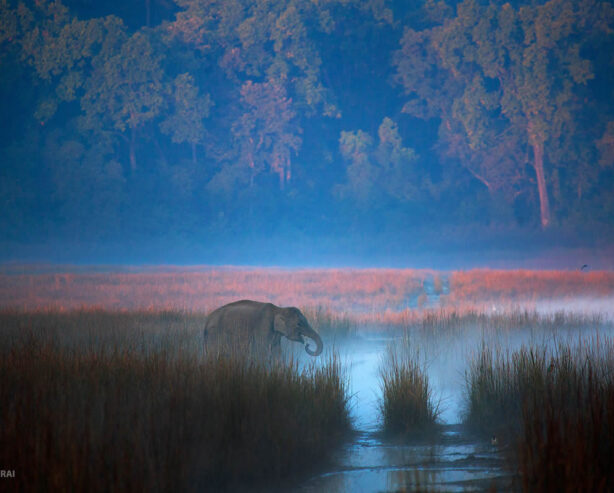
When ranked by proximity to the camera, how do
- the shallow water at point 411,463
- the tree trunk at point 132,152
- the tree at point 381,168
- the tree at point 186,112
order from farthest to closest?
the tree at point 381,168 → the tree trunk at point 132,152 → the tree at point 186,112 → the shallow water at point 411,463

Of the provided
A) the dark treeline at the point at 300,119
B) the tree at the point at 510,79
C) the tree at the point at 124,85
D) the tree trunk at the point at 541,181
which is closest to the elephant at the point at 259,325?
the dark treeline at the point at 300,119

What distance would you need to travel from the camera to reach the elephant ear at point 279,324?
890 cm

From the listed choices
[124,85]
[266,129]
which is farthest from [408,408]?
[124,85]

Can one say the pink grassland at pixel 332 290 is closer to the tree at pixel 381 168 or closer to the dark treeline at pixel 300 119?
the dark treeline at pixel 300 119

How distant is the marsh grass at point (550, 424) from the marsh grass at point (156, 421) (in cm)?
146

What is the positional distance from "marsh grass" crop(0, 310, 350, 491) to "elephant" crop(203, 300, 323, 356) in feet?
5.48

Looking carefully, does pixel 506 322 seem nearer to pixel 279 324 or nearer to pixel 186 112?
pixel 279 324

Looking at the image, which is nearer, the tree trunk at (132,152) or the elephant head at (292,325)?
the elephant head at (292,325)

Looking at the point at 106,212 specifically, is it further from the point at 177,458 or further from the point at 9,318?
the point at 177,458

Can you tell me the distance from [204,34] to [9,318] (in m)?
33.8

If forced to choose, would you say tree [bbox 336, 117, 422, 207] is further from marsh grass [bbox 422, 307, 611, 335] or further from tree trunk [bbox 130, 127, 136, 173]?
marsh grass [bbox 422, 307, 611, 335]

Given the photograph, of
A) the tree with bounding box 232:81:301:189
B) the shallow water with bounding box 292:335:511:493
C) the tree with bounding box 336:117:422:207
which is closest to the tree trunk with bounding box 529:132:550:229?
the tree with bounding box 336:117:422:207

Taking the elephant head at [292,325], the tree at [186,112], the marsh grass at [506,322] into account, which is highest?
the tree at [186,112]

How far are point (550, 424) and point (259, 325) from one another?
5.27 m
